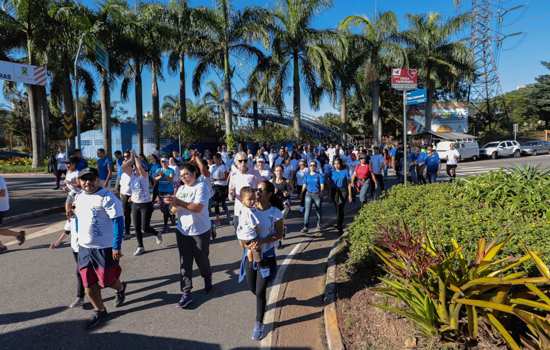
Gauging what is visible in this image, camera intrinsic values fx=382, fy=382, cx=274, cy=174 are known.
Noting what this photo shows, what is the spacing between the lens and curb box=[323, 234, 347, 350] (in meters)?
3.55

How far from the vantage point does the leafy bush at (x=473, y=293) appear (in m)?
2.84

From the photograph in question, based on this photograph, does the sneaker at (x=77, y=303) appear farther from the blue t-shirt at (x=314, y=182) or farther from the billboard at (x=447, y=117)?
the billboard at (x=447, y=117)

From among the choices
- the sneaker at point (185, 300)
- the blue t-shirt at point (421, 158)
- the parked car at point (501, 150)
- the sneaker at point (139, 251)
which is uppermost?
the parked car at point (501, 150)

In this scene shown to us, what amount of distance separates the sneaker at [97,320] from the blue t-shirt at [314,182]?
14.9 ft

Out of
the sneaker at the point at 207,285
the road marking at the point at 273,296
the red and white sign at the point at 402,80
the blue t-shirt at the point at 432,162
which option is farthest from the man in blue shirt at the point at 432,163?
the sneaker at the point at 207,285

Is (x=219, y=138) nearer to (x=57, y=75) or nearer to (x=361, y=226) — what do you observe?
(x=57, y=75)

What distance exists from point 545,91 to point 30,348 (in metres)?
60.5

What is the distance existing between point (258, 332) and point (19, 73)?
48.8 feet

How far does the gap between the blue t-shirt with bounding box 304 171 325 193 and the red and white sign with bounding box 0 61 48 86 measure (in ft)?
40.0

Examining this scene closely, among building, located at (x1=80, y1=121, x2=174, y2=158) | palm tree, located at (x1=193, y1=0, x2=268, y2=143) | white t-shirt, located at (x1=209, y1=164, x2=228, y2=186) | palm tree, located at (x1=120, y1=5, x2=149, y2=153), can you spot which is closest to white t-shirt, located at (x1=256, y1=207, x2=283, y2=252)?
white t-shirt, located at (x1=209, y1=164, x2=228, y2=186)

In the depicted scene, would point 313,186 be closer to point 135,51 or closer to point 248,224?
point 248,224

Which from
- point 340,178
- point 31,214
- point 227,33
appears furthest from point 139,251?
point 227,33

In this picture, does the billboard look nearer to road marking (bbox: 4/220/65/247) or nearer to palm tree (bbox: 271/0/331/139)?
palm tree (bbox: 271/0/331/139)

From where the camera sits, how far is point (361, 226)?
5520 mm
